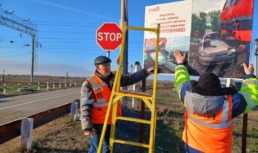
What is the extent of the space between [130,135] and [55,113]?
7.37 feet

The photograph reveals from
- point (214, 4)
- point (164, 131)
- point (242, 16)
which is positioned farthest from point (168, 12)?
point (164, 131)

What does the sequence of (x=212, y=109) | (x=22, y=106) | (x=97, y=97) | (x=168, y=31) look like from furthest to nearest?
1. (x=22, y=106)
2. (x=168, y=31)
3. (x=97, y=97)
4. (x=212, y=109)

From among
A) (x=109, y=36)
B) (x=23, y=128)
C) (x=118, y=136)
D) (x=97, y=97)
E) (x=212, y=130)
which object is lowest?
(x=118, y=136)

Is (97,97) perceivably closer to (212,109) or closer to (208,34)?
(212,109)

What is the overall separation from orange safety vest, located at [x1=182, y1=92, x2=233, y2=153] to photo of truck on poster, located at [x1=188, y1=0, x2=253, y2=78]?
2.83 meters

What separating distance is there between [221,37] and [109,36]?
9.82 ft

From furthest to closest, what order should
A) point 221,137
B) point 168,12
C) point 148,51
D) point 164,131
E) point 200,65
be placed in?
1. point 164,131
2. point 148,51
3. point 168,12
4. point 200,65
5. point 221,137

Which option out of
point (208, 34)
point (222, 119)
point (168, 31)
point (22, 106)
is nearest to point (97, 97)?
point (222, 119)

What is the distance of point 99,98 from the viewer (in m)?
5.18

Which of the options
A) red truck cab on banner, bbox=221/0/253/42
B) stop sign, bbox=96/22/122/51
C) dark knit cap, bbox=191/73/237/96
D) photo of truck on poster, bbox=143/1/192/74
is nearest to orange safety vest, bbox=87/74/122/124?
dark knit cap, bbox=191/73/237/96

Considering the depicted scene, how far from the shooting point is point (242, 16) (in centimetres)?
632

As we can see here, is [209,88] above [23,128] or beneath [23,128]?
above

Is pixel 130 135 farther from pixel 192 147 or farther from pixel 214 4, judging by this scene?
pixel 192 147

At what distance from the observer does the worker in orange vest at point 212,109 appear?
12.0 feet
